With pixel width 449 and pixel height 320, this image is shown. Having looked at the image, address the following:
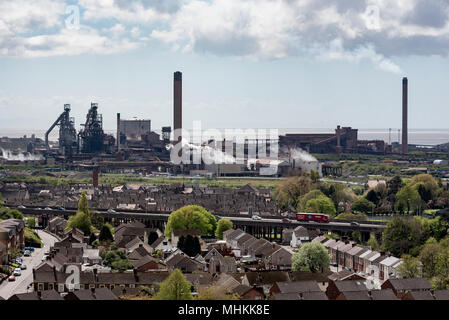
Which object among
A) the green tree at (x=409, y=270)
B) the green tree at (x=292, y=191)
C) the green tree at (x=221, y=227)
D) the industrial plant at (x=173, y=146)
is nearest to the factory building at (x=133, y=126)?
the industrial plant at (x=173, y=146)

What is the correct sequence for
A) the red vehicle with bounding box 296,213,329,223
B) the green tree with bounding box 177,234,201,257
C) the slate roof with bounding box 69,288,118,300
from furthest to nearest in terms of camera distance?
the red vehicle with bounding box 296,213,329,223 < the green tree with bounding box 177,234,201,257 < the slate roof with bounding box 69,288,118,300

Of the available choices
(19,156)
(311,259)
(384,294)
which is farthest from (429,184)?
(19,156)

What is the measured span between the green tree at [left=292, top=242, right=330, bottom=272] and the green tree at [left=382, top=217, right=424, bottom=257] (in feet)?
25.5

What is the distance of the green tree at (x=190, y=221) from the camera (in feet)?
193

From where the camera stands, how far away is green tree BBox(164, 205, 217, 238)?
193 feet

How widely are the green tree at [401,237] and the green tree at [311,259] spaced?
25.5ft

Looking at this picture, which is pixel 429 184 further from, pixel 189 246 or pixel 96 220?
pixel 189 246

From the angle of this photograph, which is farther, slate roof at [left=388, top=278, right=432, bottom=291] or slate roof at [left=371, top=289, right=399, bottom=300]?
slate roof at [left=388, top=278, right=432, bottom=291]

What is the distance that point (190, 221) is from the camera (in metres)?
59.4

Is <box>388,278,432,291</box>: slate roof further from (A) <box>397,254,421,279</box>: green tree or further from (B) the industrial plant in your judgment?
(B) the industrial plant

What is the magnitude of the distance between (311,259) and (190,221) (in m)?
18.8

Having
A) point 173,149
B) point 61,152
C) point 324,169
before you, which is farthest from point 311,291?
point 61,152

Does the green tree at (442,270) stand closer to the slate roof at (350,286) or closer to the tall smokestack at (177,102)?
the slate roof at (350,286)

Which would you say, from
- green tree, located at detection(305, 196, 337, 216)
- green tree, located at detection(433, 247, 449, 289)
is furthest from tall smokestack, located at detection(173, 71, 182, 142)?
green tree, located at detection(433, 247, 449, 289)
